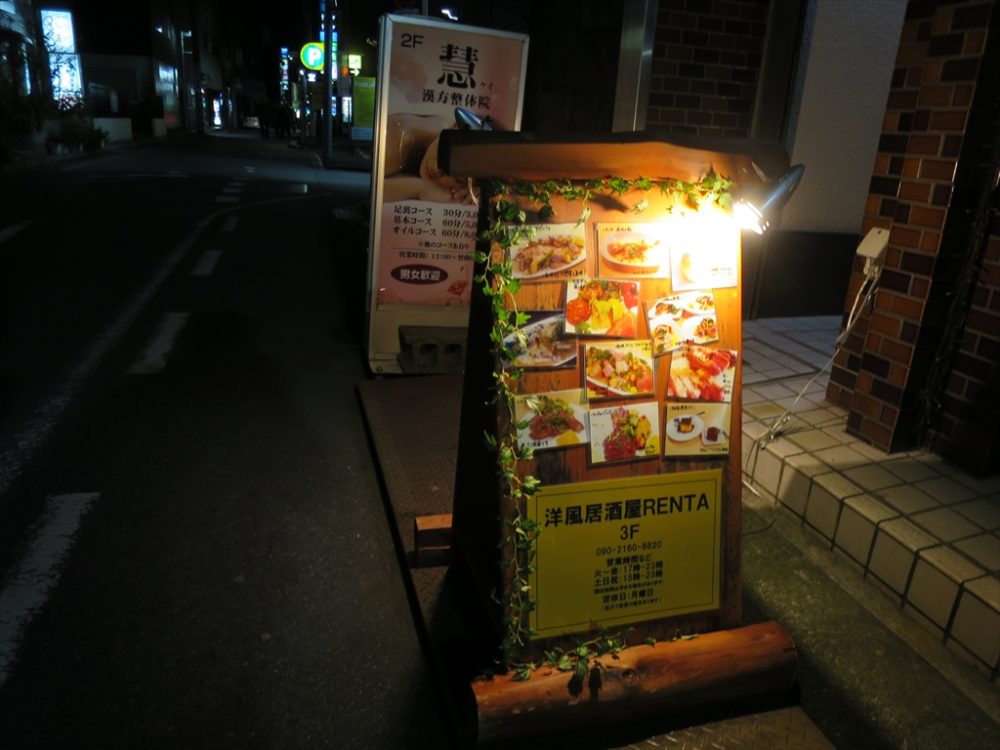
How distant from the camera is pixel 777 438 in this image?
3996 millimetres

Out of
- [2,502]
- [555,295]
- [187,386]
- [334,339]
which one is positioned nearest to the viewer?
[555,295]

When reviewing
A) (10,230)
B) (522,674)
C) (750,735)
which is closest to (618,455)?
(522,674)

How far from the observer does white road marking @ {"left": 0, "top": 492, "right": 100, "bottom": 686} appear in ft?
9.30

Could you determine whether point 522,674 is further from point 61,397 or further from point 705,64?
point 705,64

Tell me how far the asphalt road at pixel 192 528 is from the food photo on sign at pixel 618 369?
1.38 metres

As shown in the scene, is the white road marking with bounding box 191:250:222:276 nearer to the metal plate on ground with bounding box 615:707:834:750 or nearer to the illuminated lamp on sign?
the metal plate on ground with bounding box 615:707:834:750

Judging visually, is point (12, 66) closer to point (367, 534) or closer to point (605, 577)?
point (367, 534)

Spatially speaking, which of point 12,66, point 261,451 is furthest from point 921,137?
point 12,66

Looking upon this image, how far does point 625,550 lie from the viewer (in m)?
2.54

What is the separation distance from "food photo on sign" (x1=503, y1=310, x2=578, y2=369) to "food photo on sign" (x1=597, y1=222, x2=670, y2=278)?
0.24 metres

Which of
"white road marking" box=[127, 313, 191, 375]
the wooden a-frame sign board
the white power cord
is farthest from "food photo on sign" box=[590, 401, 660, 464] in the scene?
"white road marking" box=[127, 313, 191, 375]

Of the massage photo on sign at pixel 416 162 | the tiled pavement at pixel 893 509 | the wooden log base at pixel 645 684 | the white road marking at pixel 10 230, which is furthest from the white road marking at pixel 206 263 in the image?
the wooden log base at pixel 645 684

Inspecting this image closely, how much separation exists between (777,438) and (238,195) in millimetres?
15664

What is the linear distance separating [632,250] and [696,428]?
2.29ft
